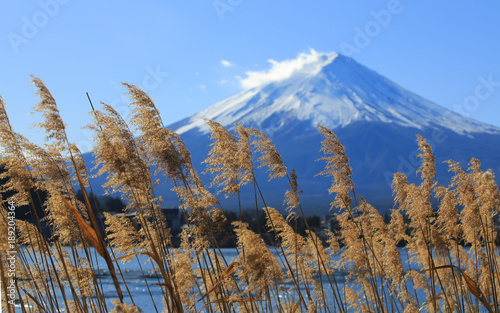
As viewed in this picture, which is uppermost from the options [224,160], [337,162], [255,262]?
[224,160]

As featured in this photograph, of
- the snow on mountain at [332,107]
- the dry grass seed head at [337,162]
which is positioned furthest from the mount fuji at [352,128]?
the dry grass seed head at [337,162]

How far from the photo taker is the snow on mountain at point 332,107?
536 feet

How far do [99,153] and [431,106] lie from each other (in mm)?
194773

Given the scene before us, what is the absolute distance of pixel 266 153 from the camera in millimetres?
3557

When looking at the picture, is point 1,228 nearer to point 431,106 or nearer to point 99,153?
point 99,153

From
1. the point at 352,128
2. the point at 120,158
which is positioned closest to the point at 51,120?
the point at 120,158

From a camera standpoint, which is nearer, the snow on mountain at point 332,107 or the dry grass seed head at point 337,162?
the dry grass seed head at point 337,162

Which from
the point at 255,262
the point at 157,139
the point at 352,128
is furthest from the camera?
the point at 352,128

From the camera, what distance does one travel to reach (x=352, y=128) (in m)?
169

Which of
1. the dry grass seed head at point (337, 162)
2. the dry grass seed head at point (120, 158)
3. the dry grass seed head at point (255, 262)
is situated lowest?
the dry grass seed head at point (255, 262)

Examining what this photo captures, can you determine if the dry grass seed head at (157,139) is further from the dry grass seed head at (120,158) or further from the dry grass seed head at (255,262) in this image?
the dry grass seed head at (255,262)

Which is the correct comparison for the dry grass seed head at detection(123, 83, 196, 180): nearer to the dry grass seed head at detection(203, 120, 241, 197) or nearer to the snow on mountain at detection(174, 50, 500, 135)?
the dry grass seed head at detection(203, 120, 241, 197)

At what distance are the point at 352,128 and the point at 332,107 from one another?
11.3m

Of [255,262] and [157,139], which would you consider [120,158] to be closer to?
[157,139]
